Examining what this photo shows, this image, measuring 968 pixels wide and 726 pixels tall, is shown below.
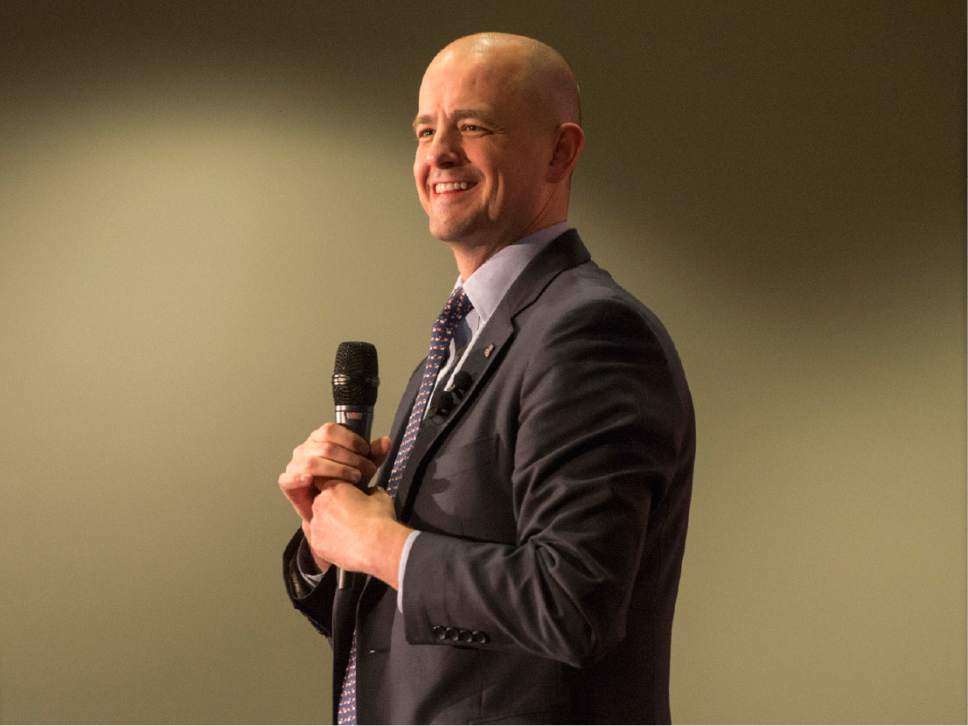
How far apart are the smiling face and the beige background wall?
1582 mm

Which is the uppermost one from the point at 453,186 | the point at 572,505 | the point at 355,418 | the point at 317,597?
the point at 453,186

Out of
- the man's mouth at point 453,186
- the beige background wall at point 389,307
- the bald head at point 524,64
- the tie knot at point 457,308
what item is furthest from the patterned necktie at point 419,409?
the beige background wall at point 389,307

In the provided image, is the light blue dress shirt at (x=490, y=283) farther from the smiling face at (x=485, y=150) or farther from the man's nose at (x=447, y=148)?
the man's nose at (x=447, y=148)

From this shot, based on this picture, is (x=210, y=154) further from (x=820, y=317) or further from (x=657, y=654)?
(x=657, y=654)

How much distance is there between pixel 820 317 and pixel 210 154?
1.74 metres

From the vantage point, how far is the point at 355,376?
4.84 feet

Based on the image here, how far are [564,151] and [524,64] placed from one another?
0.13m

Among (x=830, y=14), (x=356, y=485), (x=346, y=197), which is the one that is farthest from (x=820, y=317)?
(x=356, y=485)

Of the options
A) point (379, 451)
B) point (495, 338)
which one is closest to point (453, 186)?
point (495, 338)

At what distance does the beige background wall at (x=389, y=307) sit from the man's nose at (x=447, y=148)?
1587 millimetres

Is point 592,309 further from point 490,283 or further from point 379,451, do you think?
point 379,451

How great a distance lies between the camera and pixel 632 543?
1.13 m

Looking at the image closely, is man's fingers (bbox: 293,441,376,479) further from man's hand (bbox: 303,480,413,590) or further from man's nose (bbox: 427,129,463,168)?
man's nose (bbox: 427,129,463,168)

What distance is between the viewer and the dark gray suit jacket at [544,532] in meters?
1.11
